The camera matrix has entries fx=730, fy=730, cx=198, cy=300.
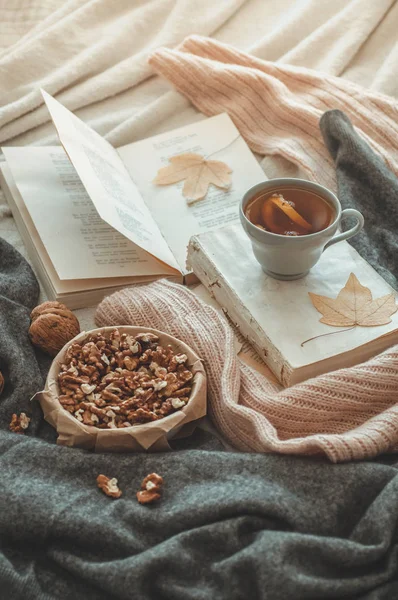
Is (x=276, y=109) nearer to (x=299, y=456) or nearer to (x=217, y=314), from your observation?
(x=217, y=314)

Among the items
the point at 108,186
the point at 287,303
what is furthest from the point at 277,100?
the point at 287,303

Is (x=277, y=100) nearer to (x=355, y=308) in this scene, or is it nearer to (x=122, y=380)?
(x=355, y=308)

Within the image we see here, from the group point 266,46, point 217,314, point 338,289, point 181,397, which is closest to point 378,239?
point 338,289

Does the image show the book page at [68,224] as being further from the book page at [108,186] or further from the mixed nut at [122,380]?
the mixed nut at [122,380]

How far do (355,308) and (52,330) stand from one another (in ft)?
1.05

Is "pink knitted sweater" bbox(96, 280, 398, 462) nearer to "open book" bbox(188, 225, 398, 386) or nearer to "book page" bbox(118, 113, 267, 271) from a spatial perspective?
"open book" bbox(188, 225, 398, 386)

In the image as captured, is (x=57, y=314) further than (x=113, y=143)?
No

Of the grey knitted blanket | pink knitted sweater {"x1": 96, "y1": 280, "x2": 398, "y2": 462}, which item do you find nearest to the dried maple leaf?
pink knitted sweater {"x1": 96, "y1": 280, "x2": 398, "y2": 462}

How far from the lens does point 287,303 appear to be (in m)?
0.77

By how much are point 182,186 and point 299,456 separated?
0.48m

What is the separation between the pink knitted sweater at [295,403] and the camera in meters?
0.65

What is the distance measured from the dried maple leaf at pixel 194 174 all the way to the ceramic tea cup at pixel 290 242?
214 millimetres

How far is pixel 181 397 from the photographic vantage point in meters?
0.70

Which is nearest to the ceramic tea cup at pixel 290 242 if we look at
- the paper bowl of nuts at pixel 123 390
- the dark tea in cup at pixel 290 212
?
the dark tea in cup at pixel 290 212
